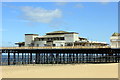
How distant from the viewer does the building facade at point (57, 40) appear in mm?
64463

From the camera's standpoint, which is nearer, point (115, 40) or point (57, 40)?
point (115, 40)

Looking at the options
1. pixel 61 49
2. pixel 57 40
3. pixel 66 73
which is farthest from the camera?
pixel 57 40

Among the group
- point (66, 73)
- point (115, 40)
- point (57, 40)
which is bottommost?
point (66, 73)

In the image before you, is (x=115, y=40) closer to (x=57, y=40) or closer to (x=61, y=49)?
(x=61, y=49)

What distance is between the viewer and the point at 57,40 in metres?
66.8

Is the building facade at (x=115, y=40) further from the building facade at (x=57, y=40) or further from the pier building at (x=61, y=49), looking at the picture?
the building facade at (x=57, y=40)

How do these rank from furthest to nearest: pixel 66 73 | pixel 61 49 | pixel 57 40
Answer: pixel 57 40, pixel 61 49, pixel 66 73

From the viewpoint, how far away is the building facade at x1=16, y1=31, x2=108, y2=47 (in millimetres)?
64463

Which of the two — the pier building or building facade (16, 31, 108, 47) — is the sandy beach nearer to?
the pier building

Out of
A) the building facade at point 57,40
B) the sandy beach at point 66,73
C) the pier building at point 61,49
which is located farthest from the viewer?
the building facade at point 57,40

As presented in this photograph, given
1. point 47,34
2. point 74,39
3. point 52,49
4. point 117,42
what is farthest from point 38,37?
point 117,42

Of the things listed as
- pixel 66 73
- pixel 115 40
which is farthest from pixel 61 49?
pixel 66 73

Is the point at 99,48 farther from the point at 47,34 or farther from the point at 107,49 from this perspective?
the point at 47,34

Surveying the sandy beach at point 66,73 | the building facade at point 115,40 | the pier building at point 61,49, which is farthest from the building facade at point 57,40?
the sandy beach at point 66,73
